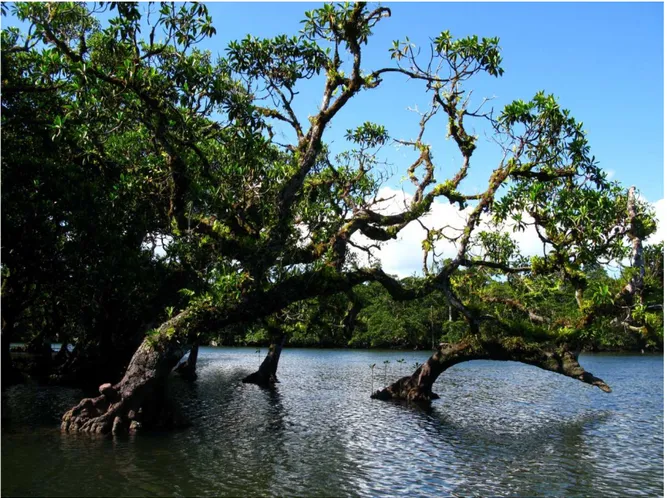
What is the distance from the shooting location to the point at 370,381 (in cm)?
4197

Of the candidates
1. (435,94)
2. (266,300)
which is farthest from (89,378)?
(435,94)

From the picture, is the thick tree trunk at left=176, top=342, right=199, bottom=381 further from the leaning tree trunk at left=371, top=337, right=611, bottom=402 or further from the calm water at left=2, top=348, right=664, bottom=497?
the leaning tree trunk at left=371, top=337, right=611, bottom=402

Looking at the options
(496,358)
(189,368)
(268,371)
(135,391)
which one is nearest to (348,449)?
(135,391)

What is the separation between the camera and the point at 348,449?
1842cm

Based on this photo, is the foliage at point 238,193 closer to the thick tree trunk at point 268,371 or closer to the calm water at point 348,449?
the calm water at point 348,449

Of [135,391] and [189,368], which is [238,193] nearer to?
[135,391]

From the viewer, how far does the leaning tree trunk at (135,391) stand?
62.4ft

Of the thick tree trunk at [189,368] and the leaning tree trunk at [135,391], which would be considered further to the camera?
the thick tree trunk at [189,368]

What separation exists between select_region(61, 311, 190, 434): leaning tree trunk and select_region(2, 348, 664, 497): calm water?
0.78 m

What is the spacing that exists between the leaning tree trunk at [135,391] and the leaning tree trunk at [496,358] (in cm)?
1338

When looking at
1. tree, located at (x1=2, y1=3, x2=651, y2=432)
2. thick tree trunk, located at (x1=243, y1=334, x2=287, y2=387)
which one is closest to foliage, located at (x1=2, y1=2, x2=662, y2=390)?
tree, located at (x1=2, y1=3, x2=651, y2=432)

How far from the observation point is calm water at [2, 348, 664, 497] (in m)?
14.2

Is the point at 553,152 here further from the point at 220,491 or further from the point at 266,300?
the point at 220,491

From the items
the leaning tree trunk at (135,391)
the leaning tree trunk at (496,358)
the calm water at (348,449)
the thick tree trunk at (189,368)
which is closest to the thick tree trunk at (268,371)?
the thick tree trunk at (189,368)
